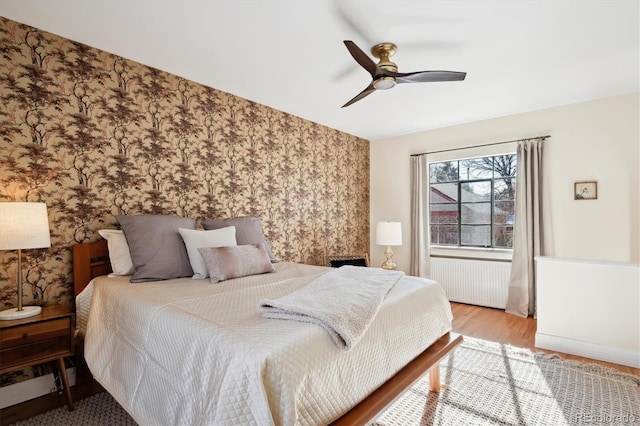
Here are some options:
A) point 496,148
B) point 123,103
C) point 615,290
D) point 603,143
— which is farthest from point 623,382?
point 123,103

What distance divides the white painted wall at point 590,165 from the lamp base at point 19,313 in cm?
475

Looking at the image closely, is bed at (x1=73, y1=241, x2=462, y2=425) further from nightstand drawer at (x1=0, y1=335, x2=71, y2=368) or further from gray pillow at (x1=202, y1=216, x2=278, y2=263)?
gray pillow at (x1=202, y1=216, x2=278, y2=263)

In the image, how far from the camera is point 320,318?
134cm

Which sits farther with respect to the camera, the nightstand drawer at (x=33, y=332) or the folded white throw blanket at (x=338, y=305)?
the nightstand drawer at (x=33, y=332)

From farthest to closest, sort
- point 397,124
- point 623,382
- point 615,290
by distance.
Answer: point 397,124 → point 615,290 → point 623,382

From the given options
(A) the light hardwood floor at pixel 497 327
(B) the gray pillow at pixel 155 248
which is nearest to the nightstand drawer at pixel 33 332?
(B) the gray pillow at pixel 155 248

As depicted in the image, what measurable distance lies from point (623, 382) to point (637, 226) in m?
1.82

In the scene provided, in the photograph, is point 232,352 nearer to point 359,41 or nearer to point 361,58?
point 361,58

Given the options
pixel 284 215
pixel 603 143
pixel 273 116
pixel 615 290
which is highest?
pixel 273 116

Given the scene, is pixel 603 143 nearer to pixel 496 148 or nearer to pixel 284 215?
pixel 496 148

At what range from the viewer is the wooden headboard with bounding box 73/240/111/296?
89.7 inches

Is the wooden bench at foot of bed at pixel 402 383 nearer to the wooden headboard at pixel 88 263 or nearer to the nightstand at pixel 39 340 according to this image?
the nightstand at pixel 39 340

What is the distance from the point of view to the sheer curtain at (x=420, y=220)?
4.68m

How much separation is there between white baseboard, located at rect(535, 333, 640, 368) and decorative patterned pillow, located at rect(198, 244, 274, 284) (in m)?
2.60
